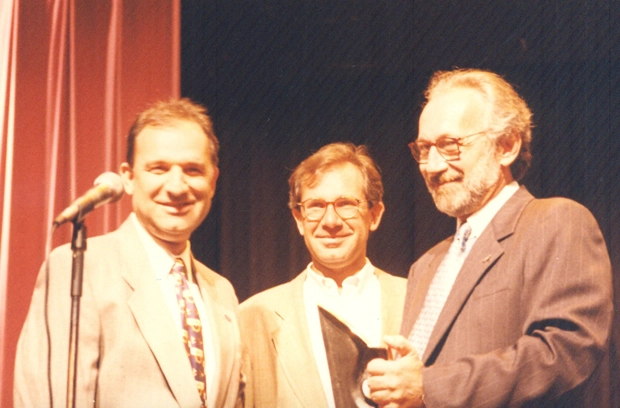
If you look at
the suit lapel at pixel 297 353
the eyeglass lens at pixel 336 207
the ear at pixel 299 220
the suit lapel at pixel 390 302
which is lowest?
the suit lapel at pixel 297 353

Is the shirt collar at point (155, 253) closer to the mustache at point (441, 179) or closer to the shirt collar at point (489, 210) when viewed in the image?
the mustache at point (441, 179)

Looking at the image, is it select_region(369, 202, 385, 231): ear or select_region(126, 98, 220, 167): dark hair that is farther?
select_region(369, 202, 385, 231): ear

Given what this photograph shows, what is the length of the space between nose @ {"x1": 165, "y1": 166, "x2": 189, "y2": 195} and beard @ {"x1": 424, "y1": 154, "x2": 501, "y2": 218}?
0.95 m

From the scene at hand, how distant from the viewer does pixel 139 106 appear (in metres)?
3.15

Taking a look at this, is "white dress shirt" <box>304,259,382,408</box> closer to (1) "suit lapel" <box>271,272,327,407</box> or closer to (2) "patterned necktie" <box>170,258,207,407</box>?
(1) "suit lapel" <box>271,272,327,407</box>

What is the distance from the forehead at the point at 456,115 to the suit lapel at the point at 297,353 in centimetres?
92

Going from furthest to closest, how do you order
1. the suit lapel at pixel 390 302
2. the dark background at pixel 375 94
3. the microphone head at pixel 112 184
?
the dark background at pixel 375 94
the suit lapel at pixel 390 302
the microphone head at pixel 112 184

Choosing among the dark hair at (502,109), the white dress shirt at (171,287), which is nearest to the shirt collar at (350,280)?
the white dress shirt at (171,287)

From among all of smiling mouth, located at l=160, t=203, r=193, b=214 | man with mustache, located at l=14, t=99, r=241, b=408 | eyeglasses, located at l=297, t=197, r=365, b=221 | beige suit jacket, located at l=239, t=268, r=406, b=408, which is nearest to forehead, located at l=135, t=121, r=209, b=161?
man with mustache, located at l=14, t=99, r=241, b=408

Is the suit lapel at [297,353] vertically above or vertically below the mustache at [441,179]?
below

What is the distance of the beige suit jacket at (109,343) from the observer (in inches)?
89.8

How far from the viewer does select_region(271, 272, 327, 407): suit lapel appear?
2801 mm

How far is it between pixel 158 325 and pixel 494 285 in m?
1.13

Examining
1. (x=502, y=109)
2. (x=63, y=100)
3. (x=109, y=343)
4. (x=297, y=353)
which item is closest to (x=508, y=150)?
(x=502, y=109)
